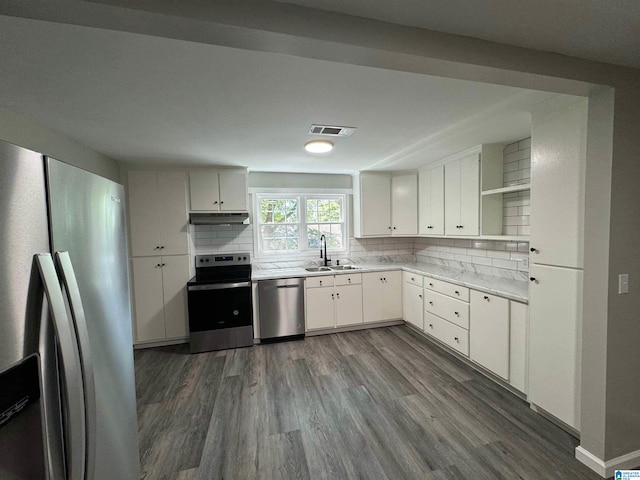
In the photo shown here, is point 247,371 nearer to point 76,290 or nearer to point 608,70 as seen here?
point 76,290

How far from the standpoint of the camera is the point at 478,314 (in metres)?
2.64

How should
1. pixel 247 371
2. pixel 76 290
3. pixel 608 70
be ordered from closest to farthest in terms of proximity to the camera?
1. pixel 76 290
2. pixel 608 70
3. pixel 247 371

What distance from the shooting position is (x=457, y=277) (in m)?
3.09

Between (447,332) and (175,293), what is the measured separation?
3301 mm

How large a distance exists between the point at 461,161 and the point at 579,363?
2157mm

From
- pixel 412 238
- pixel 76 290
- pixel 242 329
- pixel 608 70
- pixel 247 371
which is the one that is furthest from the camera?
pixel 412 238

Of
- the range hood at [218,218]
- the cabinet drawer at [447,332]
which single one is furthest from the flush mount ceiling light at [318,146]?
the cabinet drawer at [447,332]

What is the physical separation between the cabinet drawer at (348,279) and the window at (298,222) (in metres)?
0.76

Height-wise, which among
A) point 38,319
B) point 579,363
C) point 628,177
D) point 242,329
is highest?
point 628,177

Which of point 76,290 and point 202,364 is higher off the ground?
point 76,290

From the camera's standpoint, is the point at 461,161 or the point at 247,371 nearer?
the point at 247,371

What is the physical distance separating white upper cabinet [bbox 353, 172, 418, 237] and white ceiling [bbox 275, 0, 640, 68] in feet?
9.02

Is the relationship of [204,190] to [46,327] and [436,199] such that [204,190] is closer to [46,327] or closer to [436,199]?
[436,199]

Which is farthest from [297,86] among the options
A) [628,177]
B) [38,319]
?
[628,177]
